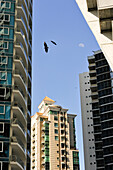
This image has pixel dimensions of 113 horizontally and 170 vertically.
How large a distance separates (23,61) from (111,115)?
101 ft

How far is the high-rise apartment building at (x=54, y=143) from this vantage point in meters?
107

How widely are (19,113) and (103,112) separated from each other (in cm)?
3502

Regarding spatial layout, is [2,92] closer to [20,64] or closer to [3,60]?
[3,60]

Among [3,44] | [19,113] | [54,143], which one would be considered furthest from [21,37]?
[54,143]

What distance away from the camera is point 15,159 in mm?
38594

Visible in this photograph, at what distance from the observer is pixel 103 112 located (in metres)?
73.3

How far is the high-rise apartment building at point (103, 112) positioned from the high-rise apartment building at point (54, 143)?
31164 mm

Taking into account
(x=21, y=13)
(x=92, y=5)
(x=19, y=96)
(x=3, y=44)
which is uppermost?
(x=21, y=13)

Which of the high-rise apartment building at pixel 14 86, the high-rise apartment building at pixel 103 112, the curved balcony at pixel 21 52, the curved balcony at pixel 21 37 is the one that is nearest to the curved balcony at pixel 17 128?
the high-rise apartment building at pixel 14 86

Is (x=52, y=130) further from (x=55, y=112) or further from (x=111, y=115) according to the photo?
(x=111, y=115)

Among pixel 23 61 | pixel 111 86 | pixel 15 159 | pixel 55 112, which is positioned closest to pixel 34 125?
pixel 55 112

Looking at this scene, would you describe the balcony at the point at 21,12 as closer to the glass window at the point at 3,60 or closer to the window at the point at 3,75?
the glass window at the point at 3,60

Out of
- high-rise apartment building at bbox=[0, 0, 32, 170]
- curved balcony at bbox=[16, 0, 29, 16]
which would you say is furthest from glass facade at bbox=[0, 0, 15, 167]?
curved balcony at bbox=[16, 0, 29, 16]

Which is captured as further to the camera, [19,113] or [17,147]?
[19,113]
